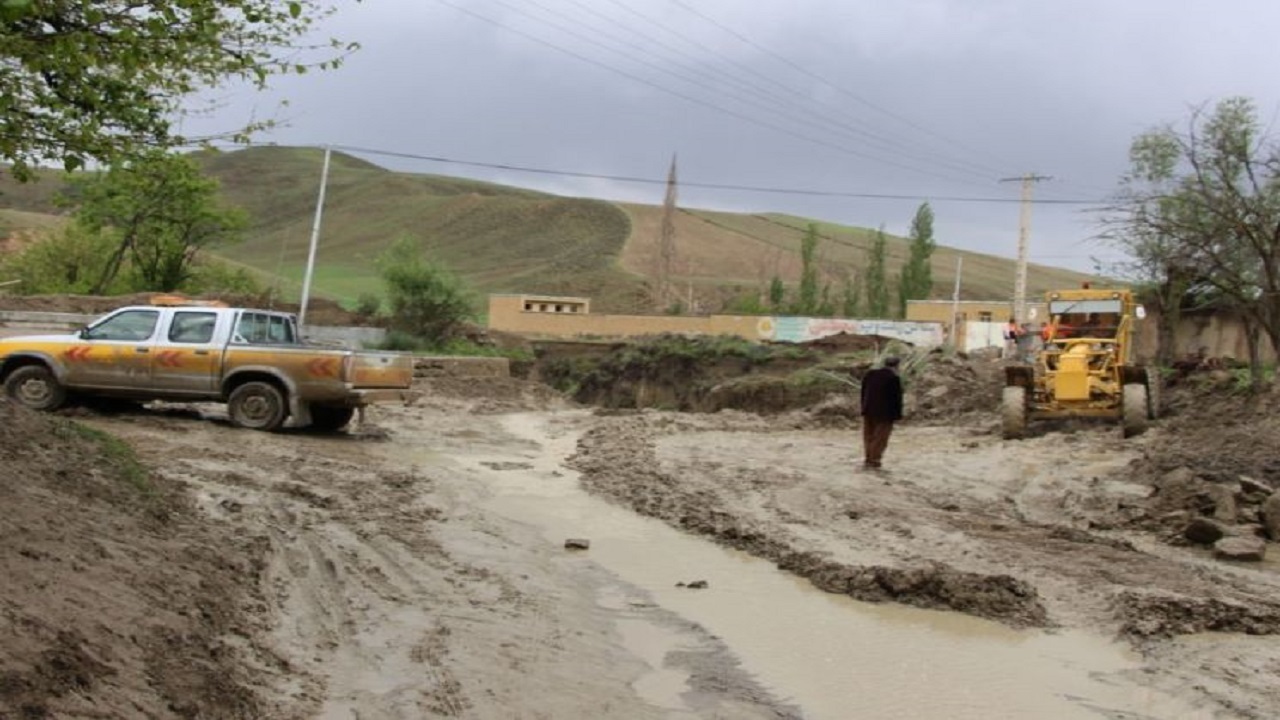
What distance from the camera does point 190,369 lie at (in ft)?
52.8

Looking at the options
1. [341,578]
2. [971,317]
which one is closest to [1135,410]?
[341,578]

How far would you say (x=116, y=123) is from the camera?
747 centimetres

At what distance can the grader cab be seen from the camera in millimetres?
19953

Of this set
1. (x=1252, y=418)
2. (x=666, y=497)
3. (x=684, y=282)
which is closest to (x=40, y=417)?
(x=666, y=497)

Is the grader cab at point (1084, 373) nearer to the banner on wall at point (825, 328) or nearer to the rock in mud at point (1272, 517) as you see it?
the rock in mud at point (1272, 517)

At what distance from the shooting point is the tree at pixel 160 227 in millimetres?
38684

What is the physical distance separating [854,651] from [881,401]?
915cm

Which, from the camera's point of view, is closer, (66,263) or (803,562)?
(803,562)

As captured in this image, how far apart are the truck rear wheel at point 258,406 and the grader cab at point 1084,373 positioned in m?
12.8

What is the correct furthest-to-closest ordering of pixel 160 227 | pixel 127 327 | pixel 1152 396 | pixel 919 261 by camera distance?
pixel 919 261, pixel 160 227, pixel 1152 396, pixel 127 327

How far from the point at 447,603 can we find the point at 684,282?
82.8 meters

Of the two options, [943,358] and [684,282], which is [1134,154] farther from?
[684,282]

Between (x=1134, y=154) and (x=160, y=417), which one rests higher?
(x=1134, y=154)

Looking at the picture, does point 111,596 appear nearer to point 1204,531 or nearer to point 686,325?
point 1204,531
